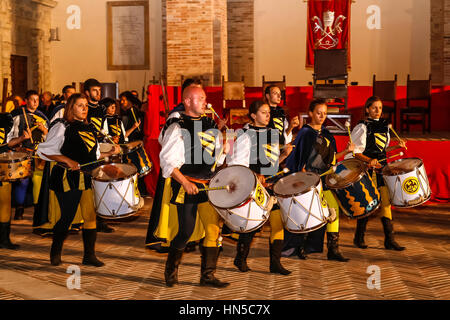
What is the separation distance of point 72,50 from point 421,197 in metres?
14.5

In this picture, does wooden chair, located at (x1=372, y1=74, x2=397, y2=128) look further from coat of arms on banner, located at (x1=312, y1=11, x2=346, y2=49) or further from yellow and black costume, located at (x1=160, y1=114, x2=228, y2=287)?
yellow and black costume, located at (x1=160, y1=114, x2=228, y2=287)

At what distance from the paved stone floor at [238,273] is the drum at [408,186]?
55 cm

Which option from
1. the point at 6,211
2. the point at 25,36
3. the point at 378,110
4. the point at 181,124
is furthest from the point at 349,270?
the point at 25,36

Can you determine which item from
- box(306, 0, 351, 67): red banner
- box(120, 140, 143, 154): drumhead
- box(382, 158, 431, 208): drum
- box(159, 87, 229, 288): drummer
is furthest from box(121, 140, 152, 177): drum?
box(306, 0, 351, 67): red banner

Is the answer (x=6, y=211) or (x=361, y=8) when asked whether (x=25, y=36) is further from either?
(x=6, y=211)

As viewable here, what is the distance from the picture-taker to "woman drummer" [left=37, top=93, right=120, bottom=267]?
508 cm

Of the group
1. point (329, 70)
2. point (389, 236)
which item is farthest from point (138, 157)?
point (329, 70)

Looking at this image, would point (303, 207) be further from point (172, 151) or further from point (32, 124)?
point (32, 124)

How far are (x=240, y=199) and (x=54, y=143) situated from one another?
1.82 m

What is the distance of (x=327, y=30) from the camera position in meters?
15.4

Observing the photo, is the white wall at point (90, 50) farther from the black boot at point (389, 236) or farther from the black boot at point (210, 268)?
the black boot at point (210, 268)

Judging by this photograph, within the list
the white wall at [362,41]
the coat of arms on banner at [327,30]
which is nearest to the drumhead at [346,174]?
Result: the coat of arms on banner at [327,30]

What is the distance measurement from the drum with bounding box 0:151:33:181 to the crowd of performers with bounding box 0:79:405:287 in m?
0.19

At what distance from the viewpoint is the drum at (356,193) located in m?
5.15
